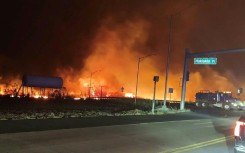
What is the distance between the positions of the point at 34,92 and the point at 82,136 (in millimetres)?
66552

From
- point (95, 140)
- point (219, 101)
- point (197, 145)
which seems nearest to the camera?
point (95, 140)

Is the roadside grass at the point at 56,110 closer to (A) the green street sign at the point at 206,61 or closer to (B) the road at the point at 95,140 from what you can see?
(B) the road at the point at 95,140

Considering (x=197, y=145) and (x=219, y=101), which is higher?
(x=219, y=101)

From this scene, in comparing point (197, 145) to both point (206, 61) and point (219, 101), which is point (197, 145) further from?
point (219, 101)

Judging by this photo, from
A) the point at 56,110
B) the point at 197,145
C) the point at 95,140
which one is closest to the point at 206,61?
the point at 56,110

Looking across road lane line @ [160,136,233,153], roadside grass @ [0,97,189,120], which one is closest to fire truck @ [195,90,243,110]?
roadside grass @ [0,97,189,120]

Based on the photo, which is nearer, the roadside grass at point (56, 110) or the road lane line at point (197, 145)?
the road lane line at point (197, 145)

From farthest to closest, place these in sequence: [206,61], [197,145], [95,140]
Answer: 1. [206,61]
2. [197,145]
3. [95,140]

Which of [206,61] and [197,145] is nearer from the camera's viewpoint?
[197,145]

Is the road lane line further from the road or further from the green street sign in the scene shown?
the green street sign

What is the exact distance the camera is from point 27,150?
13000 mm

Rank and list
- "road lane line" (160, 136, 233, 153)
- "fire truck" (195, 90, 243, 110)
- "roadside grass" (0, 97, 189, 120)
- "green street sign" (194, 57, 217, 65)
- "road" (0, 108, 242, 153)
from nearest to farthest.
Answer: "road" (0, 108, 242, 153) < "road lane line" (160, 136, 233, 153) < "roadside grass" (0, 97, 189, 120) < "green street sign" (194, 57, 217, 65) < "fire truck" (195, 90, 243, 110)

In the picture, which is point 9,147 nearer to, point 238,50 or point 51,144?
point 51,144

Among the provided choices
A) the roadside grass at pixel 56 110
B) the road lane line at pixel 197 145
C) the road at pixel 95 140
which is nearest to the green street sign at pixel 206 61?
the roadside grass at pixel 56 110
